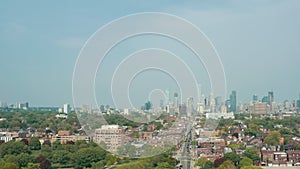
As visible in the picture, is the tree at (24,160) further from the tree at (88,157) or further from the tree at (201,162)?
the tree at (201,162)

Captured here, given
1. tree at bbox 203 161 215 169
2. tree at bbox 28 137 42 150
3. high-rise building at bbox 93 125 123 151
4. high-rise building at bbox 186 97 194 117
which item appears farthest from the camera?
tree at bbox 28 137 42 150

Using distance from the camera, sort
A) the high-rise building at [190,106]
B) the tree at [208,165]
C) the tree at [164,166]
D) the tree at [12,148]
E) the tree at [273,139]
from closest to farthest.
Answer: the high-rise building at [190,106], the tree at [164,166], the tree at [208,165], the tree at [12,148], the tree at [273,139]

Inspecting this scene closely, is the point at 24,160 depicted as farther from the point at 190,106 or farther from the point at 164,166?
the point at 190,106

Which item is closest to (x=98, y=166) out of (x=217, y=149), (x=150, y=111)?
(x=150, y=111)

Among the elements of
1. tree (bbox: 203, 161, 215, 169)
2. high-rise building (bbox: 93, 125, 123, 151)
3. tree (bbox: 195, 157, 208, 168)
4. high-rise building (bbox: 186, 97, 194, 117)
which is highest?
high-rise building (bbox: 186, 97, 194, 117)

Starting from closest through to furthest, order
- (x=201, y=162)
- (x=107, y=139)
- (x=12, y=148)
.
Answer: (x=107, y=139) → (x=201, y=162) → (x=12, y=148)

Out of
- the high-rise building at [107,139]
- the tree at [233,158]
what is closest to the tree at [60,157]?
the tree at [233,158]

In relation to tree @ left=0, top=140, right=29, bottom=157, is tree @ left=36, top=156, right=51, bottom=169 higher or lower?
lower

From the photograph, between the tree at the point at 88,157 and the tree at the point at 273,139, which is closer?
the tree at the point at 88,157

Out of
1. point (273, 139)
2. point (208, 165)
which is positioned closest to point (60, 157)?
point (208, 165)

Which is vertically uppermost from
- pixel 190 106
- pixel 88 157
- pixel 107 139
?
pixel 190 106

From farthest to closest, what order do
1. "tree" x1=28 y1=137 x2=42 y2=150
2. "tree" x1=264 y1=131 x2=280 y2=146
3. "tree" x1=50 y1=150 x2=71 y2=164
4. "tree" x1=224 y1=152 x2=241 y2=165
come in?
"tree" x1=264 y1=131 x2=280 y2=146 < "tree" x1=28 y1=137 x2=42 y2=150 < "tree" x1=50 y1=150 x2=71 y2=164 < "tree" x1=224 y1=152 x2=241 y2=165

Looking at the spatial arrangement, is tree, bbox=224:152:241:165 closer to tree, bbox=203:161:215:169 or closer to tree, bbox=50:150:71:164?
tree, bbox=203:161:215:169

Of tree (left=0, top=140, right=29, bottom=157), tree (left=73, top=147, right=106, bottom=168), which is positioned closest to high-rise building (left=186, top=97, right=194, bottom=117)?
tree (left=73, top=147, right=106, bottom=168)
